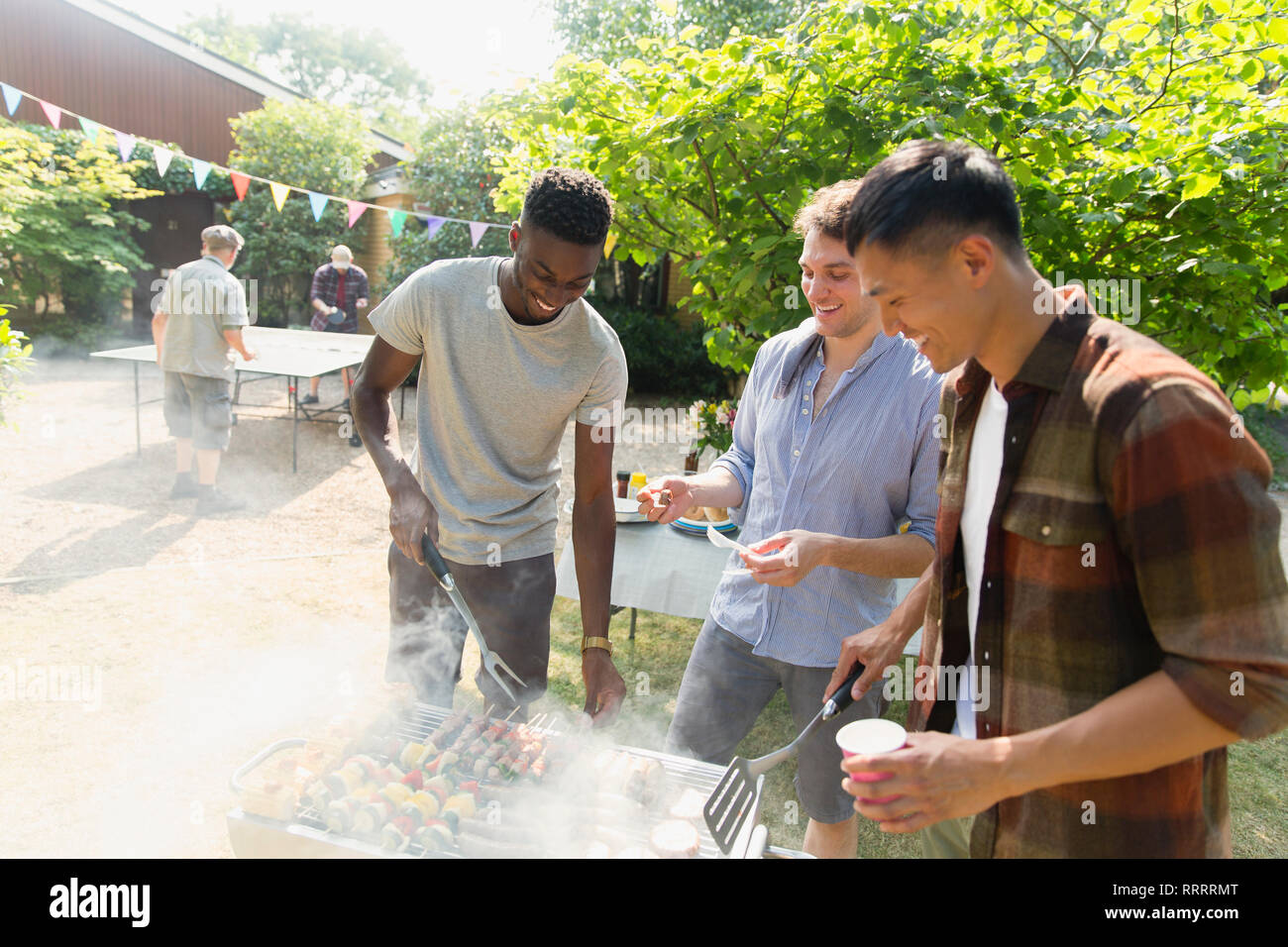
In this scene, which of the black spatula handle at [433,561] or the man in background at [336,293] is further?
the man in background at [336,293]

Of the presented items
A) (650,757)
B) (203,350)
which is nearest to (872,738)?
(650,757)

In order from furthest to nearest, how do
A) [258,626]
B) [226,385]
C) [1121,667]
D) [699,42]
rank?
[699,42], [226,385], [258,626], [1121,667]

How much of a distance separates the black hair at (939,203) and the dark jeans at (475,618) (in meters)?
1.89

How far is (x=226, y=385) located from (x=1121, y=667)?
26.7ft

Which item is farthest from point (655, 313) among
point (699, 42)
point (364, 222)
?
point (364, 222)

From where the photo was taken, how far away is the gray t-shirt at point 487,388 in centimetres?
278

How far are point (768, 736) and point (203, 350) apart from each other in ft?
20.4

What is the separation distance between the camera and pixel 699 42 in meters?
16.6

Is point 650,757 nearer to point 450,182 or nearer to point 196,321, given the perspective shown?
point 196,321

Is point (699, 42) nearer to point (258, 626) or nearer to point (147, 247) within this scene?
point (147, 247)

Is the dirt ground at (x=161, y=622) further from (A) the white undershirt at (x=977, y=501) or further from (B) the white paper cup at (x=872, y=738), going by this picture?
(A) the white undershirt at (x=977, y=501)

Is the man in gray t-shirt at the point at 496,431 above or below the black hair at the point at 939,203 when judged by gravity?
below

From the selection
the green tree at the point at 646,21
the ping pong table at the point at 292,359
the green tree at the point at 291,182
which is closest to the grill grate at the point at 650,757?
the ping pong table at the point at 292,359

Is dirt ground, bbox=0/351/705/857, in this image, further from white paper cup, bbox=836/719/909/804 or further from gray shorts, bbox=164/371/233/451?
white paper cup, bbox=836/719/909/804
